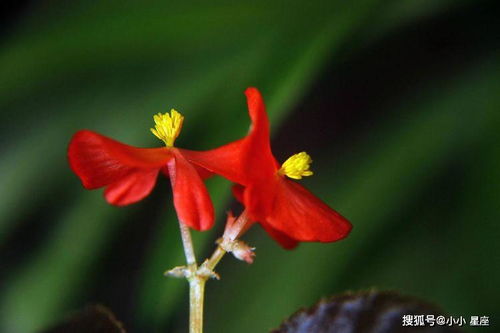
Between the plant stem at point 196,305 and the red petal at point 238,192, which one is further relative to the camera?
the red petal at point 238,192

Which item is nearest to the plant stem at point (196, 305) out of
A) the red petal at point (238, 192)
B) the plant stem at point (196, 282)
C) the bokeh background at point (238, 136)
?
the plant stem at point (196, 282)

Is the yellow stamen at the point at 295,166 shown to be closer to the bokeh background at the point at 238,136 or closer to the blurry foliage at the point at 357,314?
the blurry foliage at the point at 357,314

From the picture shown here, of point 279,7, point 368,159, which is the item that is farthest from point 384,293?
point 279,7

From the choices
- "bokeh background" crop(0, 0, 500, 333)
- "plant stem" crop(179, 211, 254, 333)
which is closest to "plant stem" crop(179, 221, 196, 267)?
"plant stem" crop(179, 211, 254, 333)

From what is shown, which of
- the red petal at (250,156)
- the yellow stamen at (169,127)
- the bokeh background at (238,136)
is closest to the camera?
the red petal at (250,156)

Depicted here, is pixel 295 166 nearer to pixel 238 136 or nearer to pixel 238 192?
pixel 238 192

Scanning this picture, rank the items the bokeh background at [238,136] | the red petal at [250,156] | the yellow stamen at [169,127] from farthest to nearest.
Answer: the bokeh background at [238,136]
the yellow stamen at [169,127]
the red petal at [250,156]
